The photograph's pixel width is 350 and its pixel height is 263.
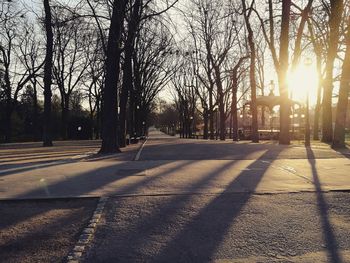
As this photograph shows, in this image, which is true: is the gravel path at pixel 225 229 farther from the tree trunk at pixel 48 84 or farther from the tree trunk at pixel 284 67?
the tree trunk at pixel 48 84

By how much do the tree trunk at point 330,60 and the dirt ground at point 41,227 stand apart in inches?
727

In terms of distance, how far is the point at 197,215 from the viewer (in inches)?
281

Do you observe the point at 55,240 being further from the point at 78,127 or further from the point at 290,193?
the point at 78,127

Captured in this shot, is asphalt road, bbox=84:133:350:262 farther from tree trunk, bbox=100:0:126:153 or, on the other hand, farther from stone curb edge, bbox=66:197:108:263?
tree trunk, bbox=100:0:126:153

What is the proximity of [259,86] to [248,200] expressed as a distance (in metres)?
47.4

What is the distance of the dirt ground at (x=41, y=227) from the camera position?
5.49 metres

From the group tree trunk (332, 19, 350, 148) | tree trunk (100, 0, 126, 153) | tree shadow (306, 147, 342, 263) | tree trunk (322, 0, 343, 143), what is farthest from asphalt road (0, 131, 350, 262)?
tree trunk (322, 0, 343, 143)

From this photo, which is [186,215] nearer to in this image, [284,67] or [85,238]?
[85,238]

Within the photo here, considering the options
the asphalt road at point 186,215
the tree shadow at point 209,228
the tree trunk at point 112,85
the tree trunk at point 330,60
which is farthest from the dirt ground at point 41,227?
the tree trunk at point 330,60

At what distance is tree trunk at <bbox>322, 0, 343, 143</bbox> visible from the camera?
22.9 metres

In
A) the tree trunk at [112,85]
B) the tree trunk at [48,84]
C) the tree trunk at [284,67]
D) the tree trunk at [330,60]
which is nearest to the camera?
the tree trunk at [112,85]

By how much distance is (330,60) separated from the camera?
85.9 feet

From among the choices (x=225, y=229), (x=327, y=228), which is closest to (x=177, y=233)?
(x=225, y=229)

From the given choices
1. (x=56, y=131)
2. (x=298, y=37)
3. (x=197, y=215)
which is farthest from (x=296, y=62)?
(x=56, y=131)
